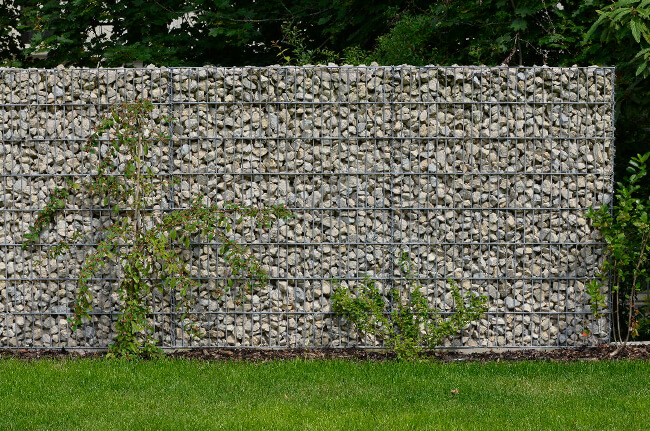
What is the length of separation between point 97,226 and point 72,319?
0.75 metres

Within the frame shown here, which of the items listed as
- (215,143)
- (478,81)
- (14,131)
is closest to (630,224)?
(478,81)

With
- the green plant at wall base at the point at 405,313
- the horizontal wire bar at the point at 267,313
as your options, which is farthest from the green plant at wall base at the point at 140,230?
the green plant at wall base at the point at 405,313

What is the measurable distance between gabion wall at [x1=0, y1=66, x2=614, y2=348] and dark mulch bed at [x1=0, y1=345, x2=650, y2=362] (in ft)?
0.40

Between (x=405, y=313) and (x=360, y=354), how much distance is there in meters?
0.49

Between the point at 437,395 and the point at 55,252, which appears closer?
the point at 437,395

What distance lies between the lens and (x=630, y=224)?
6.42m

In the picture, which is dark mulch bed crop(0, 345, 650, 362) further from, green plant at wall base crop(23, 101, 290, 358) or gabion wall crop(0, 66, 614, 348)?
green plant at wall base crop(23, 101, 290, 358)

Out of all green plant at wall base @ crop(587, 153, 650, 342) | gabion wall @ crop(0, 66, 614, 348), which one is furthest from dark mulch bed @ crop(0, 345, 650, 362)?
green plant at wall base @ crop(587, 153, 650, 342)

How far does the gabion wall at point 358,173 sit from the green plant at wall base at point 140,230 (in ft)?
0.33

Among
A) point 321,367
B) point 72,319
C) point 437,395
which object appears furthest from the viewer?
point 72,319

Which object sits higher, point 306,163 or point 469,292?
point 306,163

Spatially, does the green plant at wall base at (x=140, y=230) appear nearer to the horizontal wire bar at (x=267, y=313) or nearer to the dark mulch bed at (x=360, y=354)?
the horizontal wire bar at (x=267, y=313)

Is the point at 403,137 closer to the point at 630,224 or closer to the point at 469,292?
the point at 469,292

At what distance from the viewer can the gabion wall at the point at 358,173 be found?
6246 millimetres
